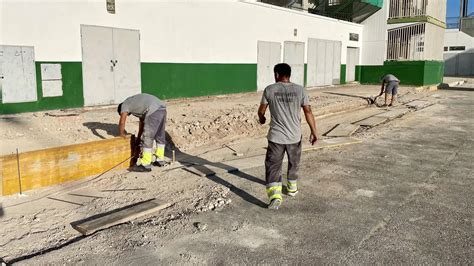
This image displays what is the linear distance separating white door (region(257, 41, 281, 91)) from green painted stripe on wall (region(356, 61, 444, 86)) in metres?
10.4

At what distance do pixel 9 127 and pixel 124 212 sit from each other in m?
5.65

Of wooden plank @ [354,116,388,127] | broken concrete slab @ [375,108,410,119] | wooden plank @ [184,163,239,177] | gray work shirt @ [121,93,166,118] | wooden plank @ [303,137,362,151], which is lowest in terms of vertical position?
wooden plank @ [184,163,239,177]

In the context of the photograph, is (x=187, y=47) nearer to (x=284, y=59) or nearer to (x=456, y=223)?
(x=284, y=59)

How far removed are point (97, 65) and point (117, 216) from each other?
368 inches

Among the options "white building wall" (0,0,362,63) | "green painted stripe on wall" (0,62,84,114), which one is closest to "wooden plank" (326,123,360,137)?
"white building wall" (0,0,362,63)

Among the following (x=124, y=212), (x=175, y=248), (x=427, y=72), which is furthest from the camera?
(x=427, y=72)

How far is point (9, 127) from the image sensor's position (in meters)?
9.10

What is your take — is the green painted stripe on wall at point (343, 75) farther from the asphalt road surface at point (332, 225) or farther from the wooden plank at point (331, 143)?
the asphalt road surface at point (332, 225)

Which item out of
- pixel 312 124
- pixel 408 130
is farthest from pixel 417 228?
pixel 408 130

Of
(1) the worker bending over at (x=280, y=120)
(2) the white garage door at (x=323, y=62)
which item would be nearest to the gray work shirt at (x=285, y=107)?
(1) the worker bending over at (x=280, y=120)

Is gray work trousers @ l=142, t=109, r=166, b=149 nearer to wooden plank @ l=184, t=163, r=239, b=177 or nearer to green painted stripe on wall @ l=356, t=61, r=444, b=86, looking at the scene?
wooden plank @ l=184, t=163, r=239, b=177

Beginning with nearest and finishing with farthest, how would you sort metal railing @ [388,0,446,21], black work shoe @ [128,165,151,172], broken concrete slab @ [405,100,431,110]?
black work shoe @ [128,165,151,172], broken concrete slab @ [405,100,431,110], metal railing @ [388,0,446,21]

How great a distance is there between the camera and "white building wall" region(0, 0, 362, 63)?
37.6 ft

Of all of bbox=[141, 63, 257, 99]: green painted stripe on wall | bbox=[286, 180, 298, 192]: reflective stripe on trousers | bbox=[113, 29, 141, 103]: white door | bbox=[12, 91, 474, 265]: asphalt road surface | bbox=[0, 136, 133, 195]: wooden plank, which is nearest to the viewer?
bbox=[12, 91, 474, 265]: asphalt road surface
